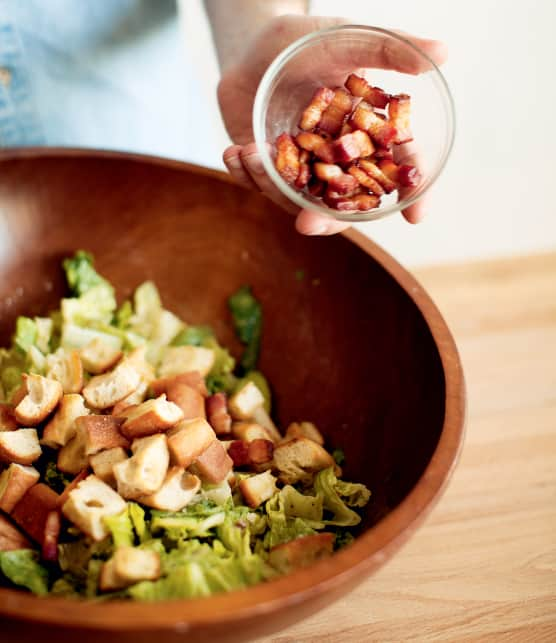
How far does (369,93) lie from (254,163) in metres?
0.24

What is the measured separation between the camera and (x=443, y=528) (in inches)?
53.6

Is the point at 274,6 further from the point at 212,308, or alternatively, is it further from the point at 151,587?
the point at 151,587

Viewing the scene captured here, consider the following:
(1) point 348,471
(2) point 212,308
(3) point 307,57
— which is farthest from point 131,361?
(3) point 307,57

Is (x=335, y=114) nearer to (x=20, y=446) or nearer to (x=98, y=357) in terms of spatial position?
(x=98, y=357)

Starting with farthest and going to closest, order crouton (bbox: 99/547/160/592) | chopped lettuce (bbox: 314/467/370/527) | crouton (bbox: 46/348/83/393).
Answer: crouton (bbox: 46/348/83/393) → chopped lettuce (bbox: 314/467/370/527) → crouton (bbox: 99/547/160/592)

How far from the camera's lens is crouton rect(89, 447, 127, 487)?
1.12 meters

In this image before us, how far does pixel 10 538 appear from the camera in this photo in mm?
1089

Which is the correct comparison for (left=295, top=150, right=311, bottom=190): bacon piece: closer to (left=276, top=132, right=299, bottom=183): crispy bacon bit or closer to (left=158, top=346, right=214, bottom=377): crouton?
(left=276, top=132, right=299, bottom=183): crispy bacon bit

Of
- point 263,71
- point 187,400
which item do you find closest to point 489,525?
point 187,400

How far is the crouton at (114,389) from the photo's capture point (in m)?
1.26

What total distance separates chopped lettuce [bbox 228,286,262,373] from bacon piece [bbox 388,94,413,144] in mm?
520

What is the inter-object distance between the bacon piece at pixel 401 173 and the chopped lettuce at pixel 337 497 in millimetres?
489

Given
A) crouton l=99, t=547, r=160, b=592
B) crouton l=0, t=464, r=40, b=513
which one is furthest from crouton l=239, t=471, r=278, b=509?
crouton l=0, t=464, r=40, b=513

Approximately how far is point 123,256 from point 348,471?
2.19ft
